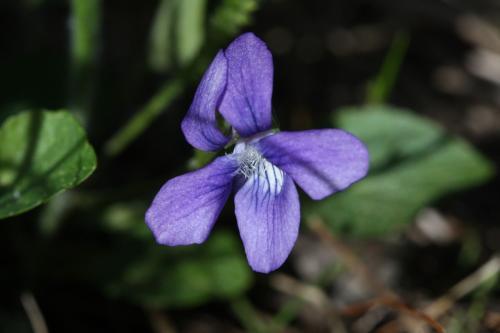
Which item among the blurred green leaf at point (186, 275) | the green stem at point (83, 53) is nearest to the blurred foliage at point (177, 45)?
the green stem at point (83, 53)

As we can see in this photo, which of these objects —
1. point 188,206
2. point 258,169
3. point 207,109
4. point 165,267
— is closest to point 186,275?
point 165,267

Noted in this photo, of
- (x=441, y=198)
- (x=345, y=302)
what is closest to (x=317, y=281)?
(x=345, y=302)

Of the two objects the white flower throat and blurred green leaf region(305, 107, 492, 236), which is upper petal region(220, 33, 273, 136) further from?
blurred green leaf region(305, 107, 492, 236)

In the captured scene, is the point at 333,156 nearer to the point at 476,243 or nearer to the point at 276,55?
the point at 476,243

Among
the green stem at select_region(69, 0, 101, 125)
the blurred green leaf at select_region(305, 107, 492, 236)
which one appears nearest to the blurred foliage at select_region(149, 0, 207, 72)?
the green stem at select_region(69, 0, 101, 125)

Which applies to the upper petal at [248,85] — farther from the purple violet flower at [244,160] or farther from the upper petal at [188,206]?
the upper petal at [188,206]

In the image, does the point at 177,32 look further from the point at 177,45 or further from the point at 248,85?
the point at 248,85
